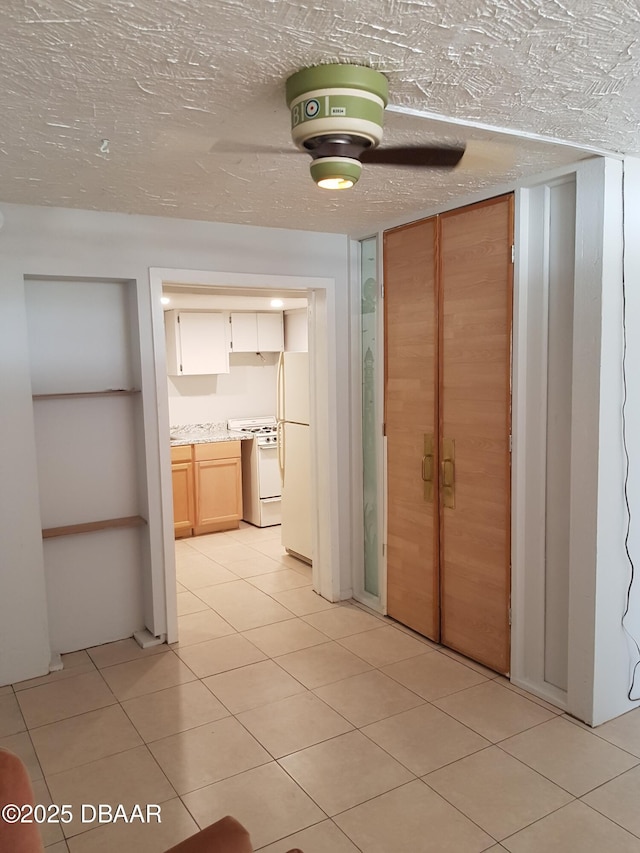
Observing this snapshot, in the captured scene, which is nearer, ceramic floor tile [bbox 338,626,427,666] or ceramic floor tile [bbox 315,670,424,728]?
ceramic floor tile [bbox 315,670,424,728]

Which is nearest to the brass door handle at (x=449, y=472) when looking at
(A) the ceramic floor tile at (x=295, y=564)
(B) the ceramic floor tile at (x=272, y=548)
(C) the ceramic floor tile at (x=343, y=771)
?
(C) the ceramic floor tile at (x=343, y=771)

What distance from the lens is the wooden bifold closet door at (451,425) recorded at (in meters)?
3.18

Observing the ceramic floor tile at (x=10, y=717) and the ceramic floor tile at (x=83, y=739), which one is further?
the ceramic floor tile at (x=10, y=717)

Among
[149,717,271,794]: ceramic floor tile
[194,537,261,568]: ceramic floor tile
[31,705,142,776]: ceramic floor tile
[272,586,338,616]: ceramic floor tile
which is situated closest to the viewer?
[149,717,271,794]: ceramic floor tile

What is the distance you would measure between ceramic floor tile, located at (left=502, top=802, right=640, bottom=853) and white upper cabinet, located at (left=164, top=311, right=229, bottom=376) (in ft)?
15.5

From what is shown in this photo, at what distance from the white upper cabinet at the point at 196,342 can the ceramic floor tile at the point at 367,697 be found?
3625mm

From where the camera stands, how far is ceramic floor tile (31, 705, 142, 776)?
2.70 metres

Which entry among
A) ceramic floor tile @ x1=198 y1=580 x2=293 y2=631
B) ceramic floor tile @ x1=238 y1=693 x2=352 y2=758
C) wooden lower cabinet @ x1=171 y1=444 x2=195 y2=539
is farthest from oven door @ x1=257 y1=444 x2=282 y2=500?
ceramic floor tile @ x1=238 y1=693 x2=352 y2=758

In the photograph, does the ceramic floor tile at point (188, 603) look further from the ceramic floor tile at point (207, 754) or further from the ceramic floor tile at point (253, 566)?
the ceramic floor tile at point (207, 754)

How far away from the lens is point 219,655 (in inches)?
142

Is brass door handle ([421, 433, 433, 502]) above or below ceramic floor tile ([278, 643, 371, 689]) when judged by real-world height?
above

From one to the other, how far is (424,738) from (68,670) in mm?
1908

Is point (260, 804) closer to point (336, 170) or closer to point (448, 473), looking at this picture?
point (448, 473)

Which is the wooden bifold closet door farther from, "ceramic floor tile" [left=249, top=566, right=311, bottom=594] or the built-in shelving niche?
the built-in shelving niche
